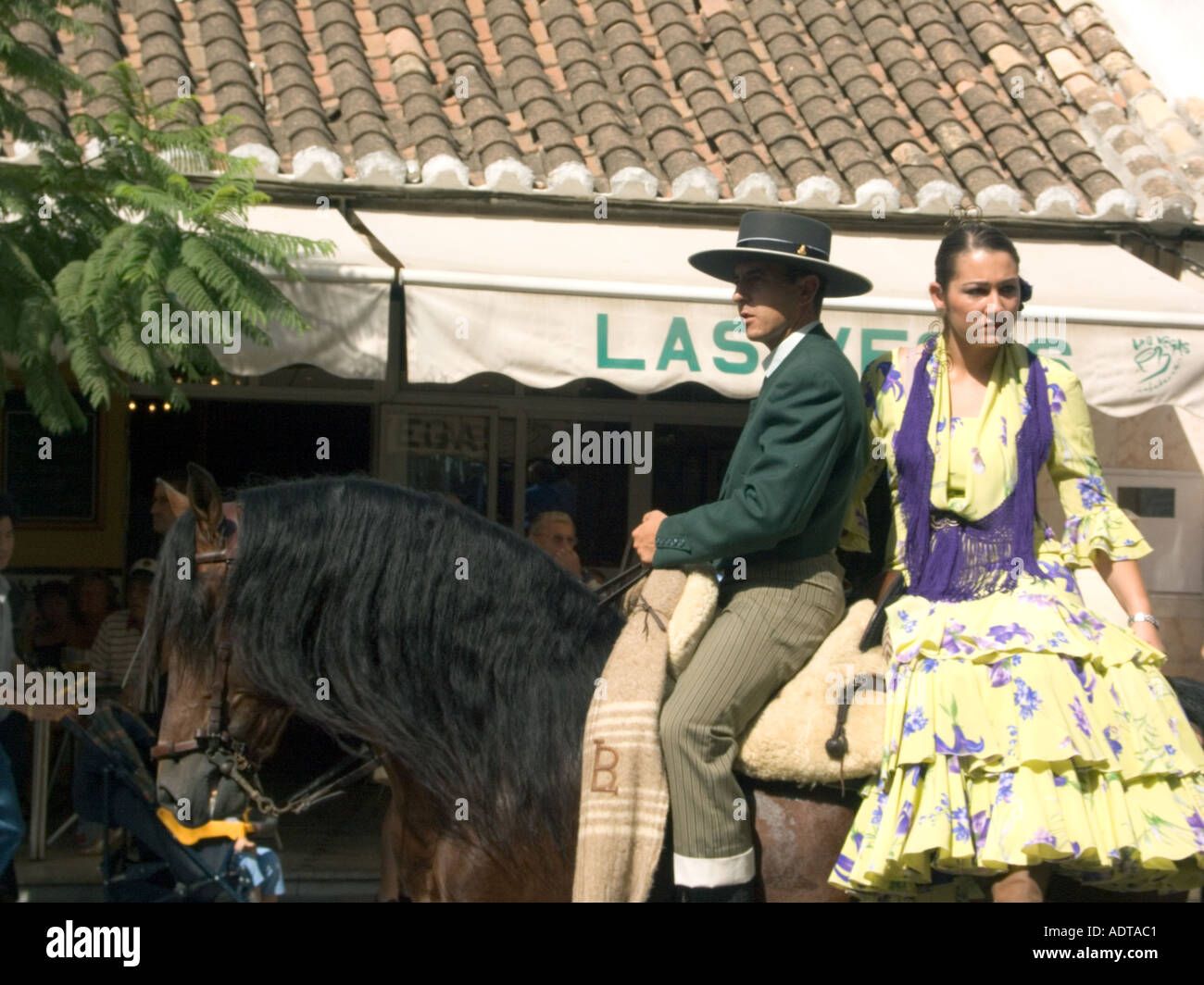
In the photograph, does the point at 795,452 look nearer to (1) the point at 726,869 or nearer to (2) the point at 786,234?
(2) the point at 786,234

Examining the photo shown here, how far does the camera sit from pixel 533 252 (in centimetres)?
614

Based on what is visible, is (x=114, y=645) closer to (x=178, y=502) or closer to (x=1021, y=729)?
(x=178, y=502)

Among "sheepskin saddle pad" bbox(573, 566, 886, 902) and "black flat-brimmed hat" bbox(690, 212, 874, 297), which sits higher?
"black flat-brimmed hat" bbox(690, 212, 874, 297)

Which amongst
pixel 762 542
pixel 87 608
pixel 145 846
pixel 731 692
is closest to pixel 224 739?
pixel 731 692

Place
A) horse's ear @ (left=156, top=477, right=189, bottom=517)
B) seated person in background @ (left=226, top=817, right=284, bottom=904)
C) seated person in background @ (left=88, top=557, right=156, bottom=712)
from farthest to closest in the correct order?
1. seated person in background @ (left=88, top=557, right=156, bottom=712)
2. seated person in background @ (left=226, top=817, right=284, bottom=904)
3. horse's ear @ (left=156, top=477, right=189, bottom=517)

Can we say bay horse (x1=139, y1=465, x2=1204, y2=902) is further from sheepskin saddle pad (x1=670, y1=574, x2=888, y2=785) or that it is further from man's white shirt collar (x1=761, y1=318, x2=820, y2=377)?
man's white shirt collar (x1=761, y1=318, x2=820, y2=377)

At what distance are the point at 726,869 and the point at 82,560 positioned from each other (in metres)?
6.56

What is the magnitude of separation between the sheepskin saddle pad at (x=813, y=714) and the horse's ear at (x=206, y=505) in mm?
1049

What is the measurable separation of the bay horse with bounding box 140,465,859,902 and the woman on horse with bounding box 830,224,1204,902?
0.24 metres

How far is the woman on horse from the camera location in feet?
9.26

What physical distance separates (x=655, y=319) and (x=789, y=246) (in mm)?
2456

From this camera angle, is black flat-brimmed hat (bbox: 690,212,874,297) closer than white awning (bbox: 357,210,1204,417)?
Yes

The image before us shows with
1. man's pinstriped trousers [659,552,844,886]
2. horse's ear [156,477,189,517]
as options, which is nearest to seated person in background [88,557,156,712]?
horse's ear [156,477,189,517]

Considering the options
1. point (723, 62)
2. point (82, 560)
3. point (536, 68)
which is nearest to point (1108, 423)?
point (723, 62)
